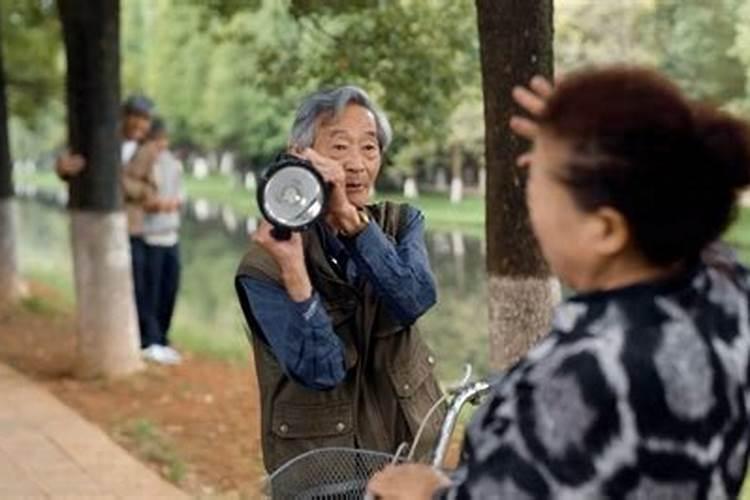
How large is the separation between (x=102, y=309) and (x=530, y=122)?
6.54 meters

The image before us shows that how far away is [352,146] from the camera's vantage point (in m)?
2.82

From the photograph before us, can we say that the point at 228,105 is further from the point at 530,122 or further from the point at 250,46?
the point at 530,122

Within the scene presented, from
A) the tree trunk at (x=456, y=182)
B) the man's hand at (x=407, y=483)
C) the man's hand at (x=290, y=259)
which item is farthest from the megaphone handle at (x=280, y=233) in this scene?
the tree trunk at (x=456, y=182)

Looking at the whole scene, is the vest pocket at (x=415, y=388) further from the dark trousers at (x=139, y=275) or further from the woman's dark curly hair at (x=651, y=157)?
the dark trousers at (x=139, y=275)

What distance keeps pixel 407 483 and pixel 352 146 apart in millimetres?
1018

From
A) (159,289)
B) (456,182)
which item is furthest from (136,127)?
(456,182)

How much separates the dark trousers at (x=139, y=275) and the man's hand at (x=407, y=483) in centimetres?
716

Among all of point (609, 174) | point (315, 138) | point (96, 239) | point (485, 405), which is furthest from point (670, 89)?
point (96, 239)

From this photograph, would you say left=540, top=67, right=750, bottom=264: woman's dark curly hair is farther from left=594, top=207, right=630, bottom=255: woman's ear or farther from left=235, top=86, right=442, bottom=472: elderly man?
left=235, top=86, right=442, bottom=472: elderly man

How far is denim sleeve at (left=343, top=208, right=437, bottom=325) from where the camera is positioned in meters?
2.66

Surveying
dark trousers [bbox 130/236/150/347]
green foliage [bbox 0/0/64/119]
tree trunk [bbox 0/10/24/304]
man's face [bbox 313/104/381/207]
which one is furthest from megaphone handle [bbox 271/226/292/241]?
green foliage [bbox 0/0/64/119]

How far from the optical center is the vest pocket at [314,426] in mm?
2752

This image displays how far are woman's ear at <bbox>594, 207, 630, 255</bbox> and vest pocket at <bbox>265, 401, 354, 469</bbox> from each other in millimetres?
1171

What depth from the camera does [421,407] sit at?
9.39 feet
